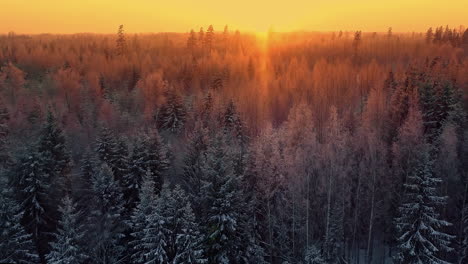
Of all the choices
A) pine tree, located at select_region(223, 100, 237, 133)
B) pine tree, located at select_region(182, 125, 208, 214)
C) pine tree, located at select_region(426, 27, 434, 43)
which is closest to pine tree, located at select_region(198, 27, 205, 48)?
pine tree, located at select_region(426, 27, 434, 43)

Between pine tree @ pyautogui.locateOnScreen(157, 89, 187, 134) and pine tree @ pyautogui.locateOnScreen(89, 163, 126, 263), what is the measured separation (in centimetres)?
3173

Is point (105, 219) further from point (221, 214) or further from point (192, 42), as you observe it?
point (192, 42)

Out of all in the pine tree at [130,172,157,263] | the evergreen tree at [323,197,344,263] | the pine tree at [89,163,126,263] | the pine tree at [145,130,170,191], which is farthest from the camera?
the pine tree at [145,130,170,191]

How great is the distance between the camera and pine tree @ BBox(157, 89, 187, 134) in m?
61.2

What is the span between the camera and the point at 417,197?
84.5ft

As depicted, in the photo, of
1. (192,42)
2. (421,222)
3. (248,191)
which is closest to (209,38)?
A: (192,42)

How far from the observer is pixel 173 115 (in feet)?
203

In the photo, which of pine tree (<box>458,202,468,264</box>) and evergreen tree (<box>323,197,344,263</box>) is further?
evergreen tree (<box>323,197,344,263</box>)

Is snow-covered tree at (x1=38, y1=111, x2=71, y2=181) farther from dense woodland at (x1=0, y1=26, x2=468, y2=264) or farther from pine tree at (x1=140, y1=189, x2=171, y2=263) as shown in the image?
pine tree at (x1=140, y1=189, x2=171, y2=263)

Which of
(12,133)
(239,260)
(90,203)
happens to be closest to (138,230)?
(90,203)

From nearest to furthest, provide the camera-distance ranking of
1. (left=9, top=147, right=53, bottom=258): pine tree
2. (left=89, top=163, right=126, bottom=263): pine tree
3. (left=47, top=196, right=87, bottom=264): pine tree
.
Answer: (left=47, top=196, right=87, bottom=264): pine tree → (left=89, top=163, right=126, bottom=263): pine tree → (left=9, top=147, right=53, bottom=258): pine tree

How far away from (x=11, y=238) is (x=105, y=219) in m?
5.75

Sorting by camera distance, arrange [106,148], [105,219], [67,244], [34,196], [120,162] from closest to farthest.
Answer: [67,244] → [105,219] → [34,196] → [120,162] → [106,148]

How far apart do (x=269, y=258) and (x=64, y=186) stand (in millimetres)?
17155
